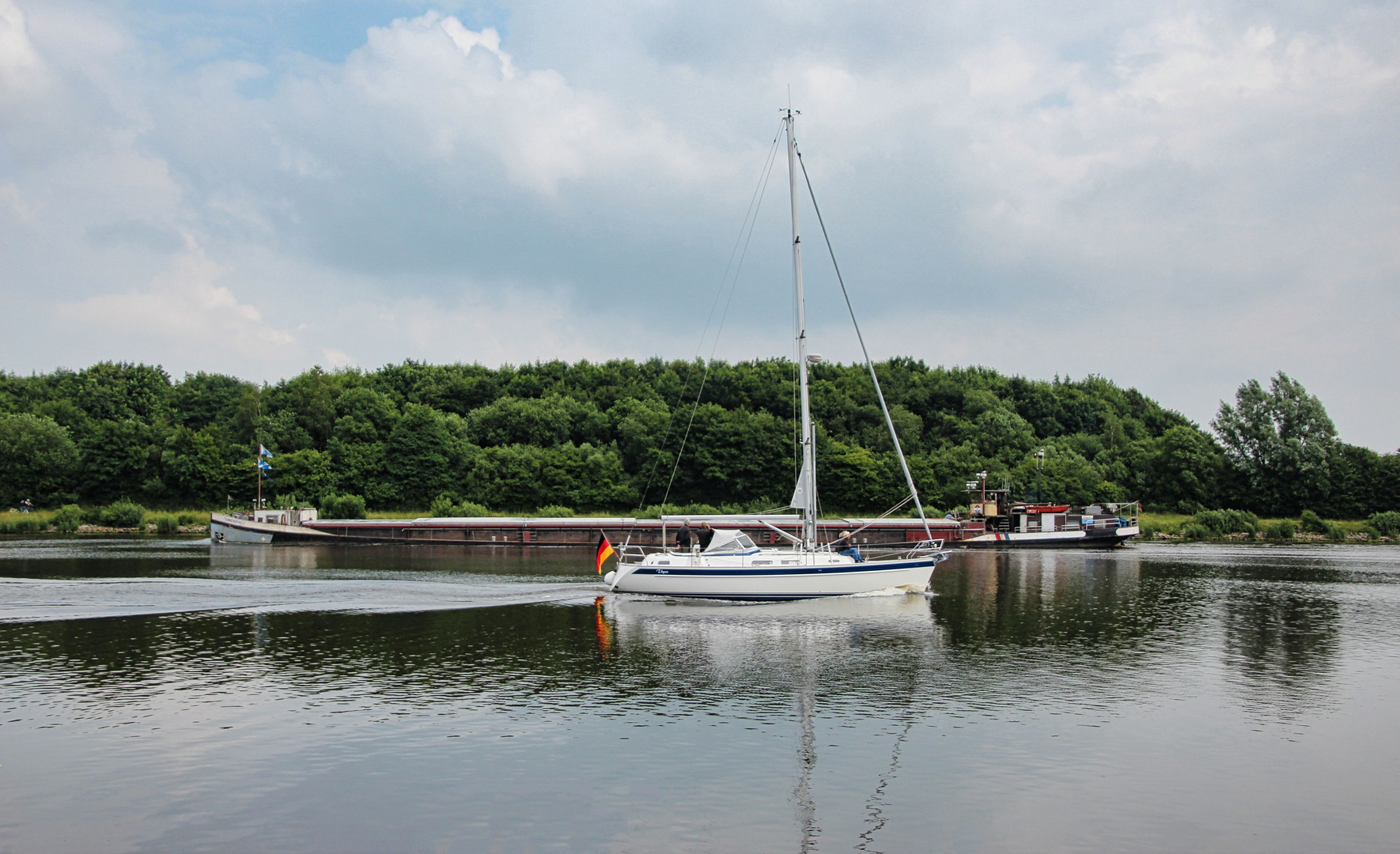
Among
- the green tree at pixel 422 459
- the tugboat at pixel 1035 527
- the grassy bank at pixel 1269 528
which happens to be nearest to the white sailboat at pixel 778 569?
the tugboat at pixel 1035 527

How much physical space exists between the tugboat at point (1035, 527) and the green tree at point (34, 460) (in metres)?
99.8

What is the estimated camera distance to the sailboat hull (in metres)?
32.8

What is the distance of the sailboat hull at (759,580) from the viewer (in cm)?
3281

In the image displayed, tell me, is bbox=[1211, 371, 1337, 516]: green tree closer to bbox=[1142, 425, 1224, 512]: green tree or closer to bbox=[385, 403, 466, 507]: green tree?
bbox=[1142, 425, 1224, 512]: green tree

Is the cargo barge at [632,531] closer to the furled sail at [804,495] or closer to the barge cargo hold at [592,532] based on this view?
the barge cargo hold at [592,532]

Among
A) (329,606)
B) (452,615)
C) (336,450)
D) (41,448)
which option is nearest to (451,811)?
→ (452,615)

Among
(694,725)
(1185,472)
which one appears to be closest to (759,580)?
(694,725)

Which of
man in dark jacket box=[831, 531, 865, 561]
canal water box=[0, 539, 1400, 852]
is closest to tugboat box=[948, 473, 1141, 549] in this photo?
→ man in dark jacket box=[831, 531, 865, 561]

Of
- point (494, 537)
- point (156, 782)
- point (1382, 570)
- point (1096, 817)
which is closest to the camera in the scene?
point (1096, 817)

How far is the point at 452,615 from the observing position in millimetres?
31016

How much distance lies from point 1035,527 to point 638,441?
1867 inches

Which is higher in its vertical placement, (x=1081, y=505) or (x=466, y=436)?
(x=466, y=436)

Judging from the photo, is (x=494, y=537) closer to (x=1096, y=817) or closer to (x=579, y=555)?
(x=579, y=555)

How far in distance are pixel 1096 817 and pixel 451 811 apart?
905 centimetres
